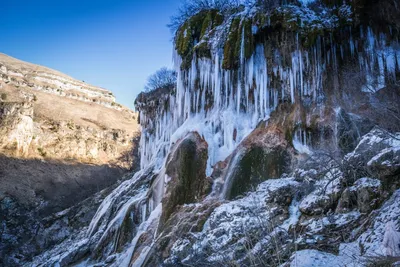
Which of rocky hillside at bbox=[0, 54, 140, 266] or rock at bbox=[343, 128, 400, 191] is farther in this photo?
rocky hillside at bbox=[0, 54, 140, 266]

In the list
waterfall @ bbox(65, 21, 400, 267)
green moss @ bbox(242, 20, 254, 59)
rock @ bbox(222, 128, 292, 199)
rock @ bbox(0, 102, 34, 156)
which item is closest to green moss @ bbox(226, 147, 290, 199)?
rock @ bbox(222, 128, 292, 199)

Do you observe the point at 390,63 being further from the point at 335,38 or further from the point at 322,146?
the point at 322,146

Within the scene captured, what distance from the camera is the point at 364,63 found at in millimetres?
10789

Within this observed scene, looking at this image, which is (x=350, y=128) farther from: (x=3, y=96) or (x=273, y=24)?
(x=3, y=96)

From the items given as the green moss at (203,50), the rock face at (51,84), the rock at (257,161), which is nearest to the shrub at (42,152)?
the rock face at (51,84)

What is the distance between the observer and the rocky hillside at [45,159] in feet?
71.1

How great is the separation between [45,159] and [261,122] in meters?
Result: 26.4

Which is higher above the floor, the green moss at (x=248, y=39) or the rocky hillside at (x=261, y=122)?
the green moss at (x=248, y=39)

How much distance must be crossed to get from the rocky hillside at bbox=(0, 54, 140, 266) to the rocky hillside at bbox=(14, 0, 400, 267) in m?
9.12

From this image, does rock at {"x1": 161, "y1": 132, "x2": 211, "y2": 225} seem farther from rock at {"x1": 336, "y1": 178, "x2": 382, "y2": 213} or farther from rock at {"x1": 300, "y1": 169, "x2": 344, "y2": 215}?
rock at {"x1": 336, "y1": 178, "x2": 382, "y2": 213}

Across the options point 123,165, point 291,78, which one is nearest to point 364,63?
point 291,78

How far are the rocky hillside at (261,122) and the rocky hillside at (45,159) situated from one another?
9.12 meters

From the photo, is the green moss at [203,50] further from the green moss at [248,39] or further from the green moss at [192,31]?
the green moss at [248,39]

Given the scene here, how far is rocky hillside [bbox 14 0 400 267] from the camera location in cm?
771
